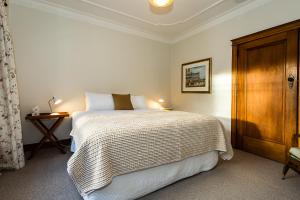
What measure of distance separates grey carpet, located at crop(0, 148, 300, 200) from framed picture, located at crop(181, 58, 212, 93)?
5.96 ft

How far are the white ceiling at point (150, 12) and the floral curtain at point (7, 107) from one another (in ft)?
3.81

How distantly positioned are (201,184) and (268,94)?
1.83 meters

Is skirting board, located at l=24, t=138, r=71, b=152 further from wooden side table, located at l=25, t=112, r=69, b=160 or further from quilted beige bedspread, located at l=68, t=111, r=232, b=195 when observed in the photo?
quilted beige bedspread, located at l=68, t=111, r=232, b=195

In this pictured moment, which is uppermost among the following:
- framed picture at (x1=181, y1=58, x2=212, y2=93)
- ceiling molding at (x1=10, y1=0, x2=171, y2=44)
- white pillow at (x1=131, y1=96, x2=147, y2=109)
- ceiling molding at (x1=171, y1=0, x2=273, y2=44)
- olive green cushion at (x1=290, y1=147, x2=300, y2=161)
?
ceiling molding at (x1=10, y1=0, x2=171, y2=44)

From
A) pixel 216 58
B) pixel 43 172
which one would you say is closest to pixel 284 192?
pixel 216 58

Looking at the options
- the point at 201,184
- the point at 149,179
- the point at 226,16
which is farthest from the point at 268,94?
the point at 149,179

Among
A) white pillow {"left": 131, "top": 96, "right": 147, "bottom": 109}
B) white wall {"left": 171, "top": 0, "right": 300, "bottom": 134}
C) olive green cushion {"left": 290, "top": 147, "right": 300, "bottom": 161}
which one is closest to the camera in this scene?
olive green cushion {"left": 290, "top": 147, "right": 300, "bottom": 161}

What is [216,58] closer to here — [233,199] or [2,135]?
[233,199]

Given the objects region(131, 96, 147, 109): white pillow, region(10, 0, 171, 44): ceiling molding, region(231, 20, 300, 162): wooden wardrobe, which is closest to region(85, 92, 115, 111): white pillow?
region(131, 96, 147, 109): white pillow

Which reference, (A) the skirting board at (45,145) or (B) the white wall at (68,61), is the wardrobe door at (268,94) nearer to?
(B) the white wall at (68,61)

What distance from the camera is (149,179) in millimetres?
1666

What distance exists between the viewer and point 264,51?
263 centimetres

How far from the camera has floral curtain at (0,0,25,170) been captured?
2.10 meters

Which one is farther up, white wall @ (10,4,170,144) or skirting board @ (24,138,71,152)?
white wall @ (10,4,170,144)
